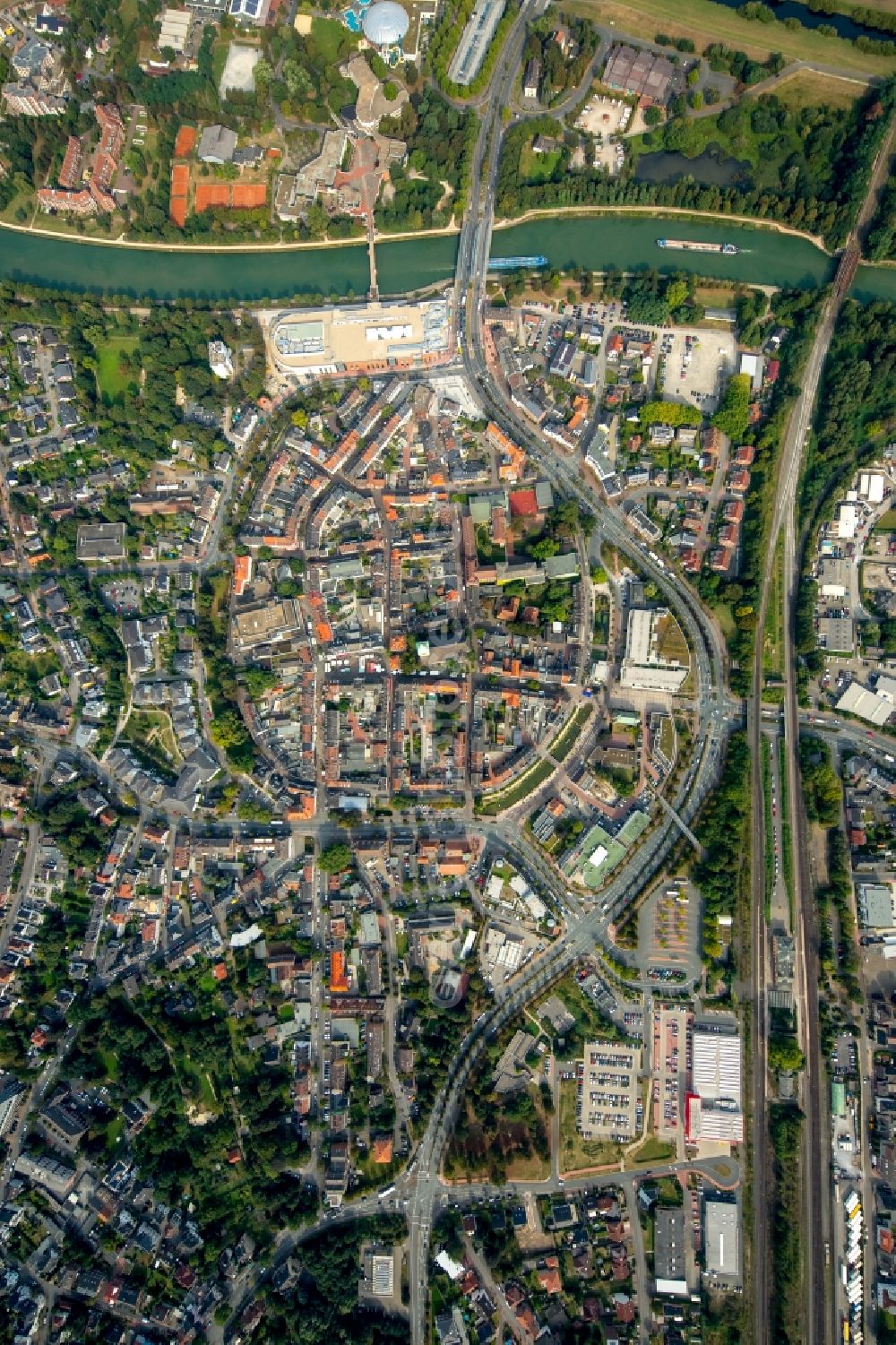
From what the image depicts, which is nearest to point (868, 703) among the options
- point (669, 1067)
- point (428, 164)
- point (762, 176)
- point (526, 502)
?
point (526, 502)

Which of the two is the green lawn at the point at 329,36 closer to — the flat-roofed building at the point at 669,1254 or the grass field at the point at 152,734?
the grass field at the point at 152,734

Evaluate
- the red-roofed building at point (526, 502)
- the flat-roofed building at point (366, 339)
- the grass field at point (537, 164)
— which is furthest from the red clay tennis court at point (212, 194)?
the red-roofed building at point (526, 502)

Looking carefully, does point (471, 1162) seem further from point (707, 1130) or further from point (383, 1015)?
point (707, 1130)

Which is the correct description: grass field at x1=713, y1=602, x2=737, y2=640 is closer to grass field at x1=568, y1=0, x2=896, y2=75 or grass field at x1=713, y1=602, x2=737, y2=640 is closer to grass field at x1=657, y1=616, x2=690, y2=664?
grass field at x1=657, y1=616, x2=690, y2=664

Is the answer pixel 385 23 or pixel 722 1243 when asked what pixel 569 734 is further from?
pixel 385 23

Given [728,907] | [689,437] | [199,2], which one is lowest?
[728,907]

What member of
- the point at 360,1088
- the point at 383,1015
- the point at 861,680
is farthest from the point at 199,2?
the point at 360,1088
